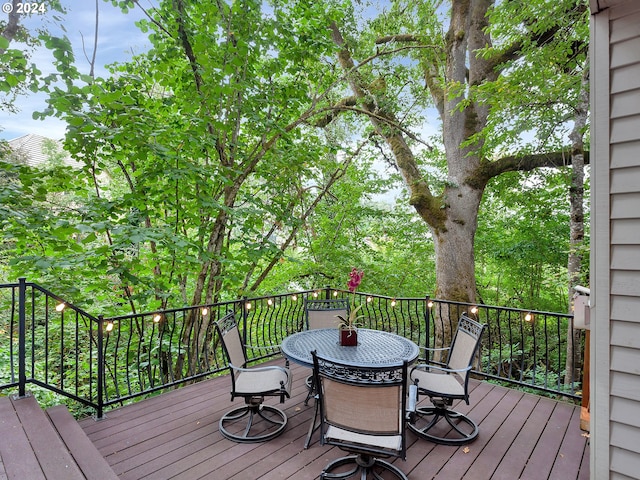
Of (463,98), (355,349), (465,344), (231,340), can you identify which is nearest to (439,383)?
(465,344)

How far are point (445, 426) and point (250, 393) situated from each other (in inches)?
69.1

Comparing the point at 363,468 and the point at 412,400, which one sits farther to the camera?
the point at 412,400

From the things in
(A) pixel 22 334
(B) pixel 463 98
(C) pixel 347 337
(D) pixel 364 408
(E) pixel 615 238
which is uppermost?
(B) pixel 463 98

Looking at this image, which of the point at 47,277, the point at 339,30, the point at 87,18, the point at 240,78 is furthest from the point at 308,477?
the point at 339,30

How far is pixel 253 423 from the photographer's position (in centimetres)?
296

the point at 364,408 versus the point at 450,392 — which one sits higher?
the point at 364,408

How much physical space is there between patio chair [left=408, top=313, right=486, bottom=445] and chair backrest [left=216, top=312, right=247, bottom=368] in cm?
157

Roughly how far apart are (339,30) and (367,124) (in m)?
2.20

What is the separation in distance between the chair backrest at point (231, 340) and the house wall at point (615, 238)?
254 cm

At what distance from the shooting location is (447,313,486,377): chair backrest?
9.18 feet

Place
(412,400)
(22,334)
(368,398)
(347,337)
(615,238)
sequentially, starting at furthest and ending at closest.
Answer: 1. (347,337)
2. (22,334)
3. (412,400)
4. (368,398)
5. (615,238)

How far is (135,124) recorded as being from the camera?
11.8 ft

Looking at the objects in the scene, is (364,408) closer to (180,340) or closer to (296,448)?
(296,448)

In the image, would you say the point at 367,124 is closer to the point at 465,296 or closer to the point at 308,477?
the point at 465,296
